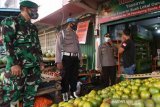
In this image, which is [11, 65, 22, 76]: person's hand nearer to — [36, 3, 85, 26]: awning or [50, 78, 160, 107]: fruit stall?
[50, 78, 160, 107]: fruit stall

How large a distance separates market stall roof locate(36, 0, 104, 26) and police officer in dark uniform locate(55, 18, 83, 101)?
2.45m

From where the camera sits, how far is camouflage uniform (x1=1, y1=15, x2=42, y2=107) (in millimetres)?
3131

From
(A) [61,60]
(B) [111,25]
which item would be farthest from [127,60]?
(B) [111,25]

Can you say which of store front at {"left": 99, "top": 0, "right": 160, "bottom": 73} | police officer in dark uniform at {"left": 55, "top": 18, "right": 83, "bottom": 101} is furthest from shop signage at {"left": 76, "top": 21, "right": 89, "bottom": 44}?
police officer in dark uniform at {"left": 55, "top": 18, "right": 83, "bottom": 101}

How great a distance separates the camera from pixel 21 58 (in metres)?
3.26

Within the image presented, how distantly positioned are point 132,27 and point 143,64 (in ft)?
6.74

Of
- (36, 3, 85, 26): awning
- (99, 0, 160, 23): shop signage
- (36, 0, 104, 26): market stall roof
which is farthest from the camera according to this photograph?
(36, 3, 85, 26): awning

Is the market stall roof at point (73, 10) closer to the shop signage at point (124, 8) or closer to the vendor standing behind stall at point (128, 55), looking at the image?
the shop signage at point (124, 8)

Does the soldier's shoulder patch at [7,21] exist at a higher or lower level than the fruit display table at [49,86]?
higher

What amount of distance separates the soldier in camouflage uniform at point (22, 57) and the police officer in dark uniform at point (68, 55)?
1.30m

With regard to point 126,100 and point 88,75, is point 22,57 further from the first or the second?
point 88,75

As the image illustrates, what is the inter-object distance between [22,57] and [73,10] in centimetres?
555

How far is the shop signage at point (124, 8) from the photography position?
580 centimetres

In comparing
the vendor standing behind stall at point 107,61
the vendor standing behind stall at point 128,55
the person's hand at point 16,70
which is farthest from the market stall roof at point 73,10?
the person's hand at point 16,70
